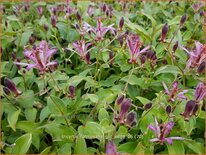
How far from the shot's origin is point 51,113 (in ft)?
3.30

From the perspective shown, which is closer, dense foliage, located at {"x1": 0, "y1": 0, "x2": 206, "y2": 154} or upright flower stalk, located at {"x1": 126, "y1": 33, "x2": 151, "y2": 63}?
dense foliage, located at {"x1": 0, "y1": 0, "x2": 206, "y2": 154}

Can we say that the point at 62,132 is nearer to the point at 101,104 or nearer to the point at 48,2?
the point at 101,104

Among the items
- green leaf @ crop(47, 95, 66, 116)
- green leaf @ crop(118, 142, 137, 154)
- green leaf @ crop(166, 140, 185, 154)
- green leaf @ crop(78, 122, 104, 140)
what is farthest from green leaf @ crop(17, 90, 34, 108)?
green leaf @ crop(166, 140, 185, 154)

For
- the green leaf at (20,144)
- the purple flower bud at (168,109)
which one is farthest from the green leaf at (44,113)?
the purple flower bud at (168,109)

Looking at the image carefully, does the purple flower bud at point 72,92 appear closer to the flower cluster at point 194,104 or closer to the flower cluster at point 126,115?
the flower cluster at point 126,115

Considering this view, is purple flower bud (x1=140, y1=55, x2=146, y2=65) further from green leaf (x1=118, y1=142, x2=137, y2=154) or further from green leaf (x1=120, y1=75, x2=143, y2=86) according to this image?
green leaf (x1=118, y1=142, x2=137, y2=154)

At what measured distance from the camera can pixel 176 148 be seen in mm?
909

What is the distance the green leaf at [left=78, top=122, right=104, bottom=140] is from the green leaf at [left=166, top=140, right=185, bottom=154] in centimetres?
18

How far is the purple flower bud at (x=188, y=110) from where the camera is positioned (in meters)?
0.89

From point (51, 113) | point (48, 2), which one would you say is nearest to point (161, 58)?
point (51, 113)

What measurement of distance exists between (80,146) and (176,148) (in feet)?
0.84

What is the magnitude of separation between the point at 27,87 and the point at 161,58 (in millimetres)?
500

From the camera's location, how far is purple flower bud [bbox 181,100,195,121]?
89 cm

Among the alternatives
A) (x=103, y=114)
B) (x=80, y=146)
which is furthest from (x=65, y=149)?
(x=103, y=114)
